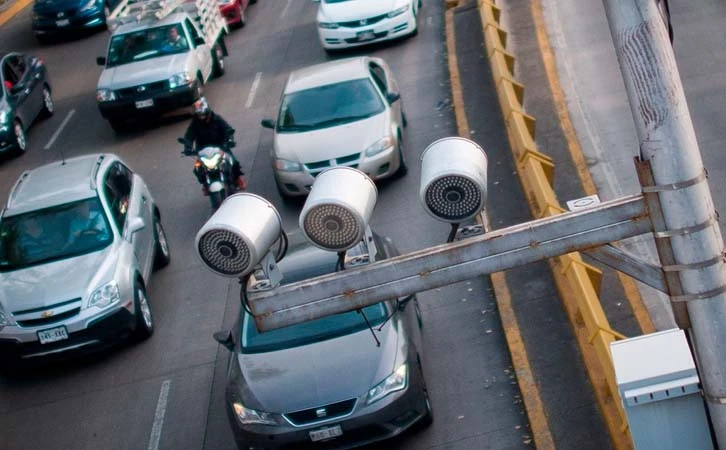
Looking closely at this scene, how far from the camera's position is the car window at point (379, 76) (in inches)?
723

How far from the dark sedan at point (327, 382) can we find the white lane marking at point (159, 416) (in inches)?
59.4

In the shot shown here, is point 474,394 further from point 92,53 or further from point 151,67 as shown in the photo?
point 92,53

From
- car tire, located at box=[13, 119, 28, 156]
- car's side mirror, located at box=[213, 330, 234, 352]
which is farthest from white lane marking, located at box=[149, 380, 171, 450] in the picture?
car tire, located at box=[13, 119, 28, 156]

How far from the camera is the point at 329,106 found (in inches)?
702

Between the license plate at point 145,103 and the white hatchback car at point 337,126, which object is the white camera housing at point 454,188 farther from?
the license plate at point 145,103

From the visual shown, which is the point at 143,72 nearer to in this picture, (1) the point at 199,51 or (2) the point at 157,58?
(2) the point at 157,58

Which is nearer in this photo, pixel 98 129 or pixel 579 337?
pixel 579 337

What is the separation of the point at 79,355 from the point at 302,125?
17.3ft

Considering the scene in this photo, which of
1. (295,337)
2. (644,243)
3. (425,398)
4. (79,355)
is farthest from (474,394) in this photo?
(79,355)

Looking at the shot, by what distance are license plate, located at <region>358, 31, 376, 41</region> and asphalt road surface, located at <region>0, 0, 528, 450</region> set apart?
444 millimetres

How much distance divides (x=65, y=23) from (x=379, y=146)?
16339mm

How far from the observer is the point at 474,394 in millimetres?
11805

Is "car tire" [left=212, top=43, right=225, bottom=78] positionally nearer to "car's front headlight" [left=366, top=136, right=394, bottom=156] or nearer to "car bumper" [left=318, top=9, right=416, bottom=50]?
"car bumper" [left=318, top=9, right=416, bottom=50]

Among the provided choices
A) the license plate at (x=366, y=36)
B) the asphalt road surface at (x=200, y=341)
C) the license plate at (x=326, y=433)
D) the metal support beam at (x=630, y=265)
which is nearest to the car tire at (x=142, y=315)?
the asphalt road surface at (x=200, y=341)
